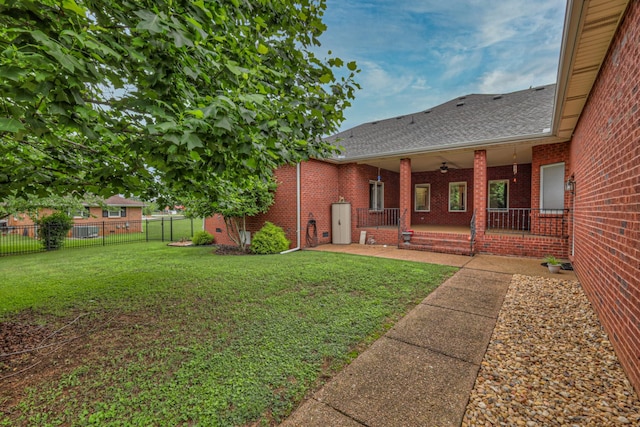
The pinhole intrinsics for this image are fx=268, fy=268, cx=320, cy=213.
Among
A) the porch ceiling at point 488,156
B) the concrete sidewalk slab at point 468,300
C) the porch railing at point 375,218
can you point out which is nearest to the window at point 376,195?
the porch railing at point 375,218

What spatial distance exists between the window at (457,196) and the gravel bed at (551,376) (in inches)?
382

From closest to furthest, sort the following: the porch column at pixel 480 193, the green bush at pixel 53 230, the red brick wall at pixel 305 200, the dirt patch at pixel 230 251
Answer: the porch column at pixel 480 193, the dirt patch at pixel 230 251, the red brick wall at pixel 305 200, the green bush at pixel 53 230

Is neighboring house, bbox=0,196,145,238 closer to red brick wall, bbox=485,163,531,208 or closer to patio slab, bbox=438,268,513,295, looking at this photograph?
patio slab, bbox=438,268,513,295

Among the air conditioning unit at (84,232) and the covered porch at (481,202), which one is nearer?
the covered porch at (481,202)

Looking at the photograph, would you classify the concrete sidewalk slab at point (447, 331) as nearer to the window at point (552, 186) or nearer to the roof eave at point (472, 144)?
the roof eave at point (472, 144)

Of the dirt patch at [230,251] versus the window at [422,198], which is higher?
the window at [422,198]

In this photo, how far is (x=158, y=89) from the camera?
2.05 m

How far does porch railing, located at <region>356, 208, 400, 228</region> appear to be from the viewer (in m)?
11.2

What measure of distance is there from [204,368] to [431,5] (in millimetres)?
10622

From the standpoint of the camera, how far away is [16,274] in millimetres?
6809

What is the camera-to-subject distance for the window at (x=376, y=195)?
12.5 metres

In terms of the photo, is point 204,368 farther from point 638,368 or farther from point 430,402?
point 638,368

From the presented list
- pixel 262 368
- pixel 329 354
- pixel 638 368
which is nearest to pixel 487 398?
pixel 638 368

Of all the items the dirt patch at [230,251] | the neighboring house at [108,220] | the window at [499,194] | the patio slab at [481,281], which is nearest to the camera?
the patio slab at [481,281]
